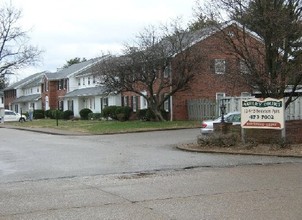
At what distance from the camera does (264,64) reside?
19.0m

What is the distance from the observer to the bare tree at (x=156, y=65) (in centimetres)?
3509

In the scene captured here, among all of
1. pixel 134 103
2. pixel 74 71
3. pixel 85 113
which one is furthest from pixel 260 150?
pixel 74 71

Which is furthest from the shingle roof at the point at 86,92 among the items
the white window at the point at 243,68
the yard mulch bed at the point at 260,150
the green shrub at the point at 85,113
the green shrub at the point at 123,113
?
the yard mulch bed at the point at 260,150

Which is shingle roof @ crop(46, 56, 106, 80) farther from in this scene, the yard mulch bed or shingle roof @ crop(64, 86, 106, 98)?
the yard mulch bed

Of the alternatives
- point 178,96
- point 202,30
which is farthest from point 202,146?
point 178,96

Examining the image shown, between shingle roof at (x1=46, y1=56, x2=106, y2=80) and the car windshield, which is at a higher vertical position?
shingle roof at (x1=46, y1=56, x2=106, y2=80)

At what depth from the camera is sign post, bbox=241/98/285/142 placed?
57.9 feet

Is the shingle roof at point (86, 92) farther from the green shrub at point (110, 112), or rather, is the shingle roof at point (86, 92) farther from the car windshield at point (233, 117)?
the car windshield at point (233, 117)

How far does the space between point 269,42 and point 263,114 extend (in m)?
2.94

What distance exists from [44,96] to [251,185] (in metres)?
63.1

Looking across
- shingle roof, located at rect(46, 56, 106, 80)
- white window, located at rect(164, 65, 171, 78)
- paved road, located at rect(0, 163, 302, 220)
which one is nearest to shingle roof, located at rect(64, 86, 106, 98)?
shingle roof, located at rect(46, 56, 106, 80)

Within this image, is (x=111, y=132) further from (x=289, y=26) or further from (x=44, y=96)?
(x=44, y=96)

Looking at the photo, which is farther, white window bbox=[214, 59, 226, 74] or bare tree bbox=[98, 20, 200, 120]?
bare tree bbox=[98, 20, 200, 120]

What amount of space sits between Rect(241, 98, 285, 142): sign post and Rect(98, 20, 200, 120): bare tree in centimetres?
1671
